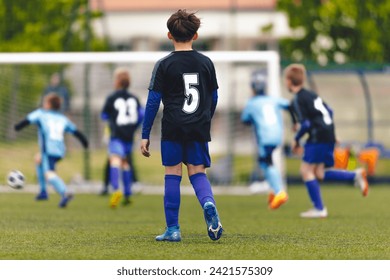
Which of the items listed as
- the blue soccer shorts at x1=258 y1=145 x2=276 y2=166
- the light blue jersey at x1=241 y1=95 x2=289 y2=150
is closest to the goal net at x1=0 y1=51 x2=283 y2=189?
the light blue jersey at x1=241 y1=95 x2=289 y2=150

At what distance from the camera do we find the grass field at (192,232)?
7.49 meters

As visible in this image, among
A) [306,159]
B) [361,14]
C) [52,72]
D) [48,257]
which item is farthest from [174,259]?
[361,14]

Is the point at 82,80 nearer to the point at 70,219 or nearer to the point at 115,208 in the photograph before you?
the point at 115,208

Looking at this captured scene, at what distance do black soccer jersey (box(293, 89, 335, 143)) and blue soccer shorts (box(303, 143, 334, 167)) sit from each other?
59mm

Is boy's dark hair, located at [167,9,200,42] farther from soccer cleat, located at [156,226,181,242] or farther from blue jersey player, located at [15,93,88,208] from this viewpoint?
blue jersey player, located at [15,93,88,208]

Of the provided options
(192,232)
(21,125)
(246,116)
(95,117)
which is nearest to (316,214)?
(246,116)

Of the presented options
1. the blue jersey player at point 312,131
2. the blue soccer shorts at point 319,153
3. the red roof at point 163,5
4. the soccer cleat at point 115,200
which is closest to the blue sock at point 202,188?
the blue jersey player at point 312,131

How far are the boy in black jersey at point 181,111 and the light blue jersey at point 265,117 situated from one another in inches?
224

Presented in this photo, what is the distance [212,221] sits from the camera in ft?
26.3

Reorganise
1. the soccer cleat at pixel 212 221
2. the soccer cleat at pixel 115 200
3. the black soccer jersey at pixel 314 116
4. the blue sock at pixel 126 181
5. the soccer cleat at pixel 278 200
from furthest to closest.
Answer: the blue sock at pixel 126 181
the soccer cleat at pixel 115 200
the soccer cleat at pixel 278 200
the black soccer jersey at pixel 314 116
the soccer cleat at pixel 212 221

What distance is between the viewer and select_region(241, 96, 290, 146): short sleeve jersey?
14.1 meters

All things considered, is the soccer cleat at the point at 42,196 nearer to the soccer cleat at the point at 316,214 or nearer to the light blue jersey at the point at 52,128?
the light blue jersey at the point at 52,128

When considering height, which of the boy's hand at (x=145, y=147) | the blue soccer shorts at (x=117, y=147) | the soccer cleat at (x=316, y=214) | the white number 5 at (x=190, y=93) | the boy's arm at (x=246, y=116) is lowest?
the soccer cleat at (x=316, y=214)

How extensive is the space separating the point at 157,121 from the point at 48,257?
40.1 ft
